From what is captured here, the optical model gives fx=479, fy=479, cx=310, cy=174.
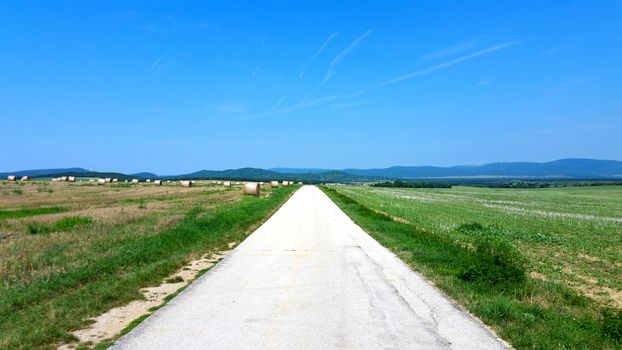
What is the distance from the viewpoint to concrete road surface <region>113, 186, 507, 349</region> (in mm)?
7293

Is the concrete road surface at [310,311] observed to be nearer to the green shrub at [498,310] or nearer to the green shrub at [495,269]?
the green shrub at [498,310]

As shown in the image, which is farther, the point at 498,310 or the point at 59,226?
the point at 59,226

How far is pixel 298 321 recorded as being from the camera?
8.34 meters

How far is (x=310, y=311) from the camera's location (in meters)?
9.01

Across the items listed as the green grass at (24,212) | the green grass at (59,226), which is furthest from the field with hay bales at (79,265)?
Result: the green grass at (24,212)

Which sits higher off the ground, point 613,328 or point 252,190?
point 252,190

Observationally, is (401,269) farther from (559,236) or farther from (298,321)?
(559,236)

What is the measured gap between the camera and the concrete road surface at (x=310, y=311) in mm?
7293

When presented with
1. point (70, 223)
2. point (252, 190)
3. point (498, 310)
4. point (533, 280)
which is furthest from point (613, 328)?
point (252, 190)

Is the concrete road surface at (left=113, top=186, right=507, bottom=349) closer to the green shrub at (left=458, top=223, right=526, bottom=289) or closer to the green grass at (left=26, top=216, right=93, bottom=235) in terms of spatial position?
the green shrub at (left=458, top=223, right=526, bottom=289)

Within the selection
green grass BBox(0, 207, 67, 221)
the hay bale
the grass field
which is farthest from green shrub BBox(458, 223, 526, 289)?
the hay bale

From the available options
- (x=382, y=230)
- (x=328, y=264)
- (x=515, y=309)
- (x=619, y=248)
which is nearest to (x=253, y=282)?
(x=328, y=264)

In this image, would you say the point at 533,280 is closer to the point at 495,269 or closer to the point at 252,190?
the point at 495,269

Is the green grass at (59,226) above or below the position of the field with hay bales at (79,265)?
above
